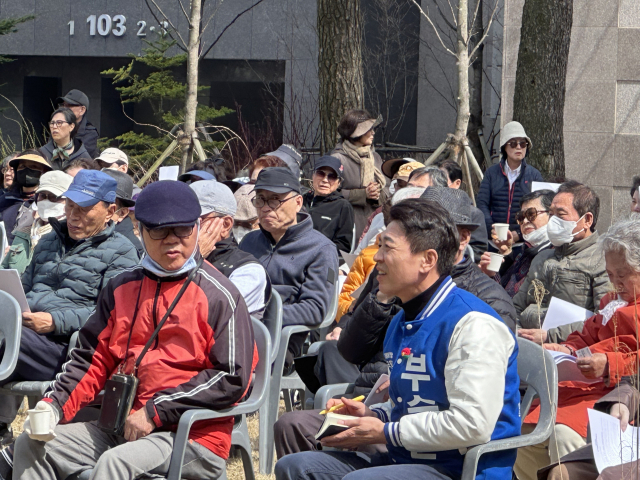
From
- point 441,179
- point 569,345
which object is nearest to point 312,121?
point 441,179

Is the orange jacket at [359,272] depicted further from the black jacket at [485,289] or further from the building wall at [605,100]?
the building wall at [605,100]

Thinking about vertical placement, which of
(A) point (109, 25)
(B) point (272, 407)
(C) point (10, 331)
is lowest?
(B) point (272, 407)

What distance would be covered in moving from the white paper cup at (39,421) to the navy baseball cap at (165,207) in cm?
82

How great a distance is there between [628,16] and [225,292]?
8768 millimetres

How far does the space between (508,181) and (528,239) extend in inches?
86.9

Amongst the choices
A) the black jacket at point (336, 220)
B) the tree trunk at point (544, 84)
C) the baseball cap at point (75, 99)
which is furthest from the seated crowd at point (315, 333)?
the tree trunk at point (544, 84)

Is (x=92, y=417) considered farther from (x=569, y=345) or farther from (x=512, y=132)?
(x=512, y=132)

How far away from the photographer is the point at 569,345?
3967mm

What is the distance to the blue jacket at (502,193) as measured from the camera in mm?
7648

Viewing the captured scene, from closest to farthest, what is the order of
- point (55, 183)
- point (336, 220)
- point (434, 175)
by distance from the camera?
1. point (434, 175)
2. point (55, 183)
3. point (336, 220)

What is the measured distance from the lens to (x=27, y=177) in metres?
7.14

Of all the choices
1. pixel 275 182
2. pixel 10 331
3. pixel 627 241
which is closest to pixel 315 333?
pixel 275 182

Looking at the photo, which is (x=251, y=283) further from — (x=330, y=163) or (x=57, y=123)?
(x=57, y=123)

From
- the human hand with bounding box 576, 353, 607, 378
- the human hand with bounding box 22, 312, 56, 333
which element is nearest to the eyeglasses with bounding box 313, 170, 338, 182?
the human hand with bounding box 22, 312, 56, 333
